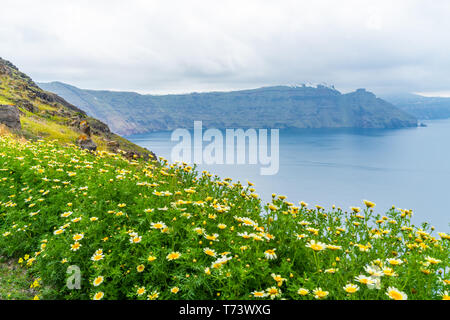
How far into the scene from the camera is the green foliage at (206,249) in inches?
125

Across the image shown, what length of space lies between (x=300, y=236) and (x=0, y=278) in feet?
17.5

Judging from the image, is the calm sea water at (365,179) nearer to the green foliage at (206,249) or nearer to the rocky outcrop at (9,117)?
the rocky outcrop at (9,117)

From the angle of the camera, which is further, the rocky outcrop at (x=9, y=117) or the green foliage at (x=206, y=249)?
the rocky outcrop at (x=9, y=117)

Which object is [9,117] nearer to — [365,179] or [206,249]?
[206,249]

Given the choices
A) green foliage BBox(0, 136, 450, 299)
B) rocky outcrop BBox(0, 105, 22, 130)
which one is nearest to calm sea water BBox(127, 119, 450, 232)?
rocky outcrop BBox(0, 105, 22, 130)

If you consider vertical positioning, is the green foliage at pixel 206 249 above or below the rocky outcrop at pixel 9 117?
below

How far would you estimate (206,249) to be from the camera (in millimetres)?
3719

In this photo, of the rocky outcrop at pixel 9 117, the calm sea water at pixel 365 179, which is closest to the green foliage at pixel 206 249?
the rocky outcrop at pixel 9 117

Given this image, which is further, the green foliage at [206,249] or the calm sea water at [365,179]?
the calm sea water at [365,179]

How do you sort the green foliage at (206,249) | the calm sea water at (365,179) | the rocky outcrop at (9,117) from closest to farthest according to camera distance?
the green foliage at (206,249)
the rocky outcrop at (9,117)
the calm sea water at (365,179)

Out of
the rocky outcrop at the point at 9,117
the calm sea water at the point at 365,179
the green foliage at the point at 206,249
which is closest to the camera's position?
the green foliage at the point at 206,249

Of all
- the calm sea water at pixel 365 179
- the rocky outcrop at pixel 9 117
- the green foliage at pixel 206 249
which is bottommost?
the calm sea water at pixel 365 179

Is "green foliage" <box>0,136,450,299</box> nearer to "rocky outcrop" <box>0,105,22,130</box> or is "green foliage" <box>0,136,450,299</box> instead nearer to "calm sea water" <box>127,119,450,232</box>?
"rocky outcrop" <box>0,105,22,130</box>

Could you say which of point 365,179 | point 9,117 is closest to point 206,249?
point 9,117
